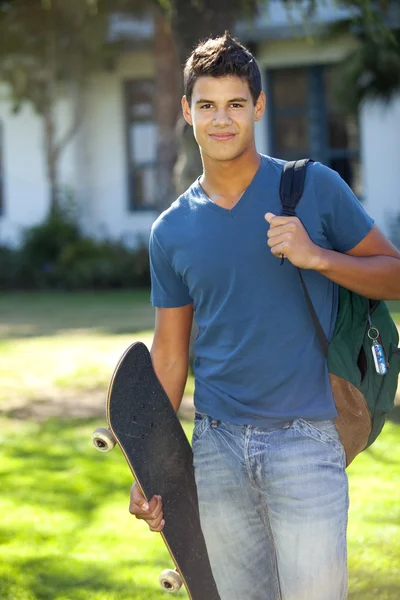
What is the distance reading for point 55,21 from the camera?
18172 millimetres

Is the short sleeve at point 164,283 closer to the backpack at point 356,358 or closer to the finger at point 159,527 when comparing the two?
the backpack at point 356,358

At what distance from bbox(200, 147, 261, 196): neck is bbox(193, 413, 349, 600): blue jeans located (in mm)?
628

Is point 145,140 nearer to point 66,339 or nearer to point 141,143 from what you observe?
point 141,143

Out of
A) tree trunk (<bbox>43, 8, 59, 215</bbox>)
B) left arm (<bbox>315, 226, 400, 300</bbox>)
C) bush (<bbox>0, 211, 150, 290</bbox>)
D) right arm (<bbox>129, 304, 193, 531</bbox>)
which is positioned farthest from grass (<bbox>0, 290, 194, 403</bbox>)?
left arm (<bbox>315, 226, 400, 300</bbox>)

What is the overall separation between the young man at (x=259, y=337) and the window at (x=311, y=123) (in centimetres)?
1606

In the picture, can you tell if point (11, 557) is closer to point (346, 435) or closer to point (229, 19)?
point (346, 435)

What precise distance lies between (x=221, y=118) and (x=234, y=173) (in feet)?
0.50

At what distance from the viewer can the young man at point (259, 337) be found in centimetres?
262

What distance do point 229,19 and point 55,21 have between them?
1052 centimetres

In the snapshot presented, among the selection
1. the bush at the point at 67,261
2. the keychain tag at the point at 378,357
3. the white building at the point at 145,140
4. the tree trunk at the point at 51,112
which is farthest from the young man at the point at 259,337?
the tree trunk at the point at 51,112

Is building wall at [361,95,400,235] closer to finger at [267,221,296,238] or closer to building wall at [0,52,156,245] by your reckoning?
building wall at [0,52,156,245]

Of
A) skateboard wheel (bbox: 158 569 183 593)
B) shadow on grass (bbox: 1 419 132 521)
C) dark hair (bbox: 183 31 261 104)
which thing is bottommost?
shadow on grass (bbox: 1 419 132 521)

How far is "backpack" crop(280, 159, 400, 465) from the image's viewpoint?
2723mm

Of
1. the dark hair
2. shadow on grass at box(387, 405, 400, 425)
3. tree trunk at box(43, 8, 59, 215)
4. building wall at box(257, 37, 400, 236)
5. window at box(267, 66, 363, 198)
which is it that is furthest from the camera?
window at box(267, 66, 363, 198)
